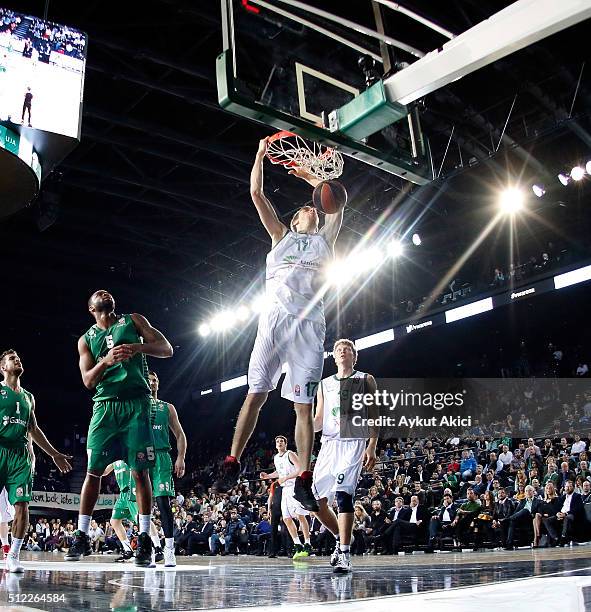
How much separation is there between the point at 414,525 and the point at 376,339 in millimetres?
7491

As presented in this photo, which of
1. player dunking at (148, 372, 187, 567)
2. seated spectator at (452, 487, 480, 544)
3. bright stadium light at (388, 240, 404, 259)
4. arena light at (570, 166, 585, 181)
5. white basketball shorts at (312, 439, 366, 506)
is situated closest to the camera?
white basketball shorts at (312, 439, 366, 506)

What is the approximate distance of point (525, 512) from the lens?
1164 cm

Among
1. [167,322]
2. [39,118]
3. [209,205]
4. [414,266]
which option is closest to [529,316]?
[414,266]

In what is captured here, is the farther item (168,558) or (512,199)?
(512,199)

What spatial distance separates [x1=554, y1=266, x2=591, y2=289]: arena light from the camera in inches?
605

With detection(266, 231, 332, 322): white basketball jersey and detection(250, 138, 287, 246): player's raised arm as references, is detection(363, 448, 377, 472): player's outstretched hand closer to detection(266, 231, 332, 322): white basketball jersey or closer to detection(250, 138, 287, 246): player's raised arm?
detection(266, 231, 332, 322): white basketball jersey

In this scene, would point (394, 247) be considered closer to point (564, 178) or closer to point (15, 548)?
point (564, 178)

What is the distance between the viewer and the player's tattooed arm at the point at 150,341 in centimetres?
560

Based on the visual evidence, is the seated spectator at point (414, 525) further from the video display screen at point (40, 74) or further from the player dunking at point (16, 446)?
the video display screen at point (40, 74)

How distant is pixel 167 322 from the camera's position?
22406mm

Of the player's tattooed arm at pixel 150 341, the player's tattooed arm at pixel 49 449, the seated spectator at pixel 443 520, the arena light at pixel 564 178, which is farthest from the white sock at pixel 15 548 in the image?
the arena light at pixel 564 178

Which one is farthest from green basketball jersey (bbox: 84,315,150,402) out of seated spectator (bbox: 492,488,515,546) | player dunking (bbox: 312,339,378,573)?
seated spectator (bbox: 492,488,515,546)

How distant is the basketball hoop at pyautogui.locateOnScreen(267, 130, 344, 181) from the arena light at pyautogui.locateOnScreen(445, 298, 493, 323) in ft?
38.4

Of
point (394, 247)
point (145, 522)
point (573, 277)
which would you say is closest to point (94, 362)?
point (145, 522)
